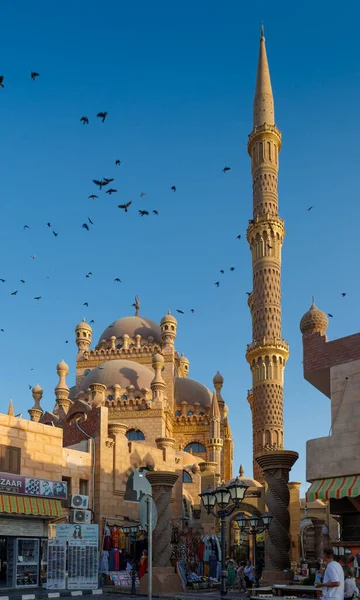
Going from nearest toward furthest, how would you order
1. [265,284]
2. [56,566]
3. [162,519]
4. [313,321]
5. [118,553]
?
[162,519]
[56,566]
[313,321]
[118,553]
[265,284]

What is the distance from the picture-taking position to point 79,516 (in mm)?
24562

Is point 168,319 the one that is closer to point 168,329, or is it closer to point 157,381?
point 168,329

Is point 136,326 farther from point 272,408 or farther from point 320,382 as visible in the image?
point 320,382

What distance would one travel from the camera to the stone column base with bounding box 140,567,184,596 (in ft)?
58.0

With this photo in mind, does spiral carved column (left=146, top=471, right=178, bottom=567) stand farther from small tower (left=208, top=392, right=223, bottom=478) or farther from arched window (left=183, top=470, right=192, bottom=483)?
small tower (left=208, top=392, right=223, bottom=478)

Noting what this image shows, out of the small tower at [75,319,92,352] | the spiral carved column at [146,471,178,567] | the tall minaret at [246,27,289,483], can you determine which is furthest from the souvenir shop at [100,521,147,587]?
the small tower at [75,319,92,352]

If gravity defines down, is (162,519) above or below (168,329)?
below

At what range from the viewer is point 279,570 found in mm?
15773

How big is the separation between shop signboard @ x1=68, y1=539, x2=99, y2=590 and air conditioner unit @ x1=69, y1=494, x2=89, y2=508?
509 cm

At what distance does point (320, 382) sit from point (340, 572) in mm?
10314

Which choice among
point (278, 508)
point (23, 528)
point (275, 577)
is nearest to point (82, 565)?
point (23, 528)

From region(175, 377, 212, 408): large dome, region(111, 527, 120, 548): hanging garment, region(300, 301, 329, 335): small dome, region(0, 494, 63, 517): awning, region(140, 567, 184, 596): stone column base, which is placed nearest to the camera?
region(140, 567, 184, 596): stone column base

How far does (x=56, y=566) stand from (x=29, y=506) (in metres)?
1.74

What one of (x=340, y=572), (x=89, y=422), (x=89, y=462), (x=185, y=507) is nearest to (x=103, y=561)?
(x=89, y=462)
